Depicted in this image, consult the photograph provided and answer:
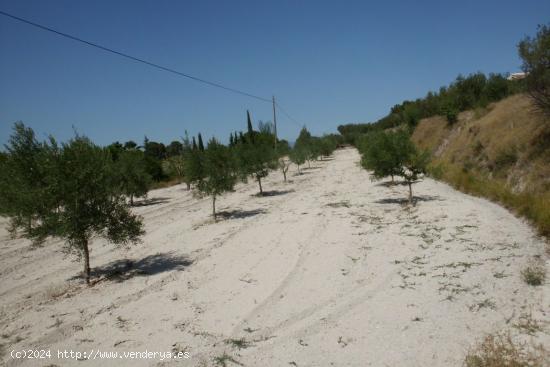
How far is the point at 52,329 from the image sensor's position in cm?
815

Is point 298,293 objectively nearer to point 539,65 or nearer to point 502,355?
point 502,355

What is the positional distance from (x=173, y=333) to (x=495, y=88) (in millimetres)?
45773

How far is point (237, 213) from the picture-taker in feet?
68.8

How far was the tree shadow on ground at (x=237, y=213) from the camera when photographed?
2003cm

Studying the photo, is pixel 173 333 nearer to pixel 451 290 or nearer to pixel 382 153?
pixel 451 290

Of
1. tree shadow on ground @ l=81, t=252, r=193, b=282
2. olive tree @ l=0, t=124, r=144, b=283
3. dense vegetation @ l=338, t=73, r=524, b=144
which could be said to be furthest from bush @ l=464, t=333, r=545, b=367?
dense vegetation @ l=338, t=73, r=524, b=144

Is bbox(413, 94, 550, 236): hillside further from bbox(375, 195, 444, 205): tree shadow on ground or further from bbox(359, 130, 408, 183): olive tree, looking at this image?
bbox(359, 130, 408, 183): olive tree

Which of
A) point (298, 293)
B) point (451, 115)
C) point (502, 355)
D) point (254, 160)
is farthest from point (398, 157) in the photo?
point (451, 115)

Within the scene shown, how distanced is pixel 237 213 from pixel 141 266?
892cm

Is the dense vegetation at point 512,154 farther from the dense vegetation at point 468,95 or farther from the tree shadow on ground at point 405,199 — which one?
the dense vegetation at point 468,95

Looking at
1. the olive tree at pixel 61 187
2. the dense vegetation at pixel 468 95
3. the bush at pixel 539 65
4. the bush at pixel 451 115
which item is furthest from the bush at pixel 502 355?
the bush at pixel 451 115

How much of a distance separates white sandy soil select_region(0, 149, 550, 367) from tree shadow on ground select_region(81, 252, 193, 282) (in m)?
0.08

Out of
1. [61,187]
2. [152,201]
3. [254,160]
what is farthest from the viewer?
[152,201]

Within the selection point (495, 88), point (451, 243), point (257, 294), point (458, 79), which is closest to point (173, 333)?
point (257, 294)
